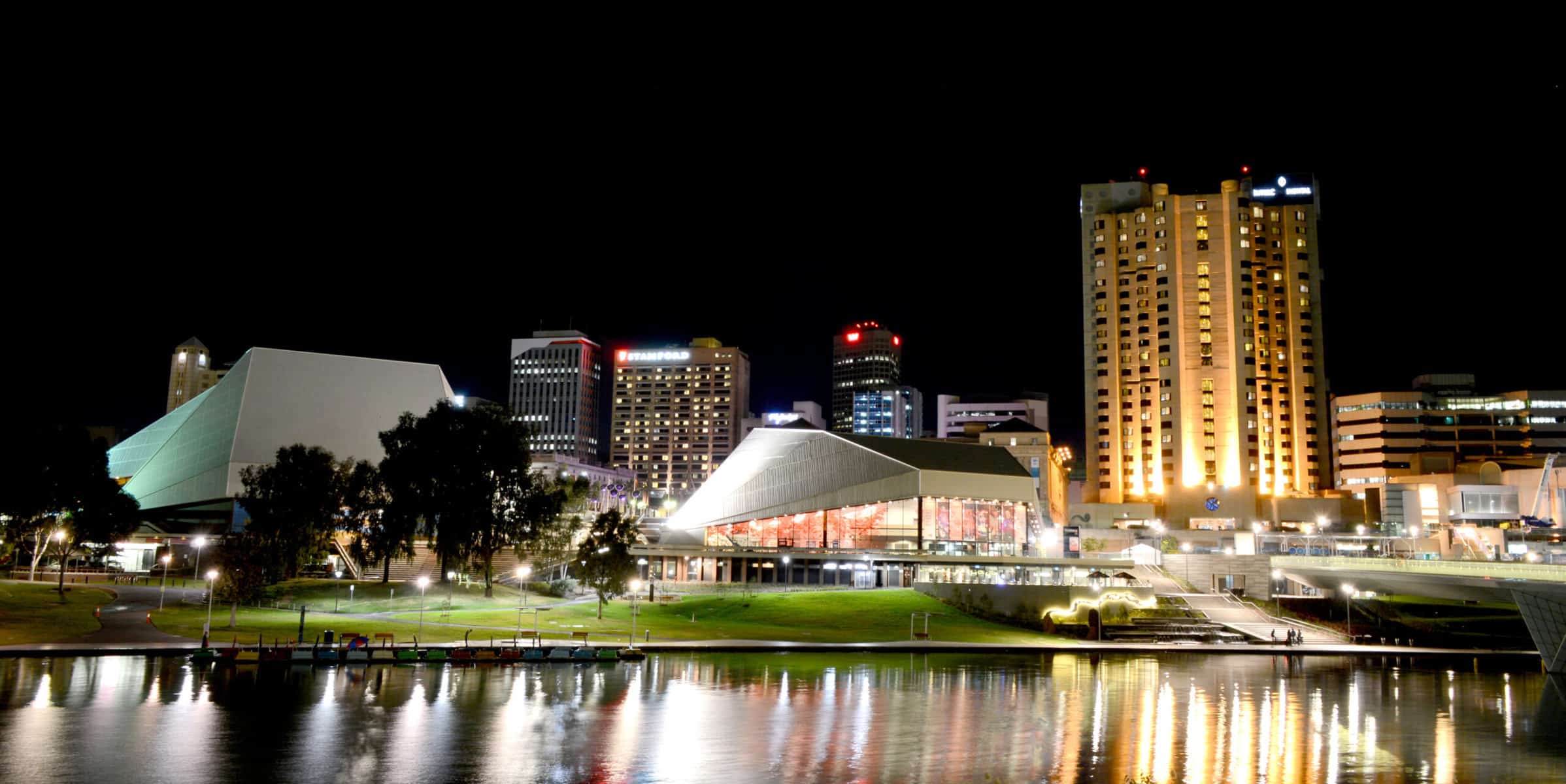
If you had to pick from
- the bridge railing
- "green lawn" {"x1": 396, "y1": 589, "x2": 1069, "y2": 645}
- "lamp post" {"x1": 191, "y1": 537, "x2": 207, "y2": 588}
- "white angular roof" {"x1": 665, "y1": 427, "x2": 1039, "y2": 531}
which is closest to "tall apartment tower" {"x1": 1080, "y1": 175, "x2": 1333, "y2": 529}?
"white angular roof" {"x1": 665, "y1": 427, "x2": 1039, "y2": 531}

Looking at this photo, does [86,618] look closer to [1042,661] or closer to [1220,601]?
[1042,661]

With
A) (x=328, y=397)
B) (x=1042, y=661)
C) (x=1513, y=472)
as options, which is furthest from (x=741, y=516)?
(x=1513, y=472)

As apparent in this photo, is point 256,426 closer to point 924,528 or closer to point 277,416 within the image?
point 277,416

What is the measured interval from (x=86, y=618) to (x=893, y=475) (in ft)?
204

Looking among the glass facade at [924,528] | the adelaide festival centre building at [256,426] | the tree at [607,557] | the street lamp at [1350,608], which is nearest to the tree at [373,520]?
the tree at [607,557]

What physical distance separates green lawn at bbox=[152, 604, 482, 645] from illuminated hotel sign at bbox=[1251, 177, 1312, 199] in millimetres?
132014

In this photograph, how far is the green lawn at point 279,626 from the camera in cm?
4841

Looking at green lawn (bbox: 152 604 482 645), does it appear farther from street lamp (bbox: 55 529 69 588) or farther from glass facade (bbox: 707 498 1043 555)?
glass facade (bbox: 707 498 1043 555)

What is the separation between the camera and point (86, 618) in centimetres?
5322

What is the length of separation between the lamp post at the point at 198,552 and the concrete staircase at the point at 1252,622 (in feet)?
224

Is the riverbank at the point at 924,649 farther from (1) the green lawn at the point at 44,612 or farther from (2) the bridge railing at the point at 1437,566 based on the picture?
(2) the bridge railing at the point at 1437,566

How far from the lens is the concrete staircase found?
6250 cm

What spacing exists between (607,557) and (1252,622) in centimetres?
4011

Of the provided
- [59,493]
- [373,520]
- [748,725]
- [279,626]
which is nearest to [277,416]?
[59,493]
